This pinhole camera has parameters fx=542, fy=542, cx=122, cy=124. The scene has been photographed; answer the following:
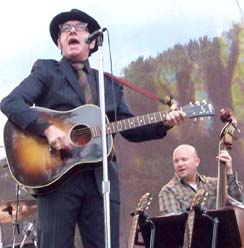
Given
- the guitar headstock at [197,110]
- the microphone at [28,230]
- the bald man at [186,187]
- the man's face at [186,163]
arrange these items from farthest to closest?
1. the microphone at [28,230]
2. the man's face at [186,163]
3. the bald man at [186,187]
4. the guitar headstock at [197,110]

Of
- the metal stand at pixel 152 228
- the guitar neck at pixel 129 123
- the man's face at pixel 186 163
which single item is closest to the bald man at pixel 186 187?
the man's face at pixel 186 163

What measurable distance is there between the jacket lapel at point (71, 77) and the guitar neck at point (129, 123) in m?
0.21

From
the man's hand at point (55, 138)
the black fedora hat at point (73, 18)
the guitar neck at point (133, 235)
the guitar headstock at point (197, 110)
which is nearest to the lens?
the man's hand at point (55, 138)

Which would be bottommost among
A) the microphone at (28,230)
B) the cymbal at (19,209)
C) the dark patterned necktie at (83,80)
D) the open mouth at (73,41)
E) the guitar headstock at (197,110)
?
the microphone at (28,230)

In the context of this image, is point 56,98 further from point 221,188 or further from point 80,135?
point 221,188

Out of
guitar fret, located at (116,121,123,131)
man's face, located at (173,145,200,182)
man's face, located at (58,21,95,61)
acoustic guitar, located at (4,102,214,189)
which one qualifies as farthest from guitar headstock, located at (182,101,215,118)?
man's face, located at (173,145,200,182)

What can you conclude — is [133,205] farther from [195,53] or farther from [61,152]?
[61,152]

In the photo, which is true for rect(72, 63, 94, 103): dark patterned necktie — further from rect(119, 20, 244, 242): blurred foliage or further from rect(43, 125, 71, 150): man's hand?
rect(119, 20, 244, 242): blurred foliage

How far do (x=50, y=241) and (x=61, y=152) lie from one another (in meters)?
0.49

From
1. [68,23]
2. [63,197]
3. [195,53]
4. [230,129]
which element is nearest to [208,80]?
[195,53]

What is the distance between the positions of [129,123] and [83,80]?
14.9 inches

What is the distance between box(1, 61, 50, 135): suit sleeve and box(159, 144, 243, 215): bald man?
1.84 m

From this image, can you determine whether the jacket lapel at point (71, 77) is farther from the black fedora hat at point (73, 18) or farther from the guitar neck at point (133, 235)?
the guitar neck at point (133, 235)

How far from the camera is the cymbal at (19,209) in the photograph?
5.93m
